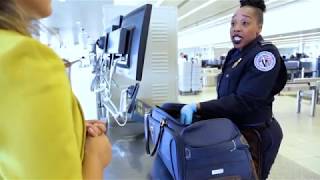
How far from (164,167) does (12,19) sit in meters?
0.89

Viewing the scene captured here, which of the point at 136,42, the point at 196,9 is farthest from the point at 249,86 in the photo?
the point at 196,9

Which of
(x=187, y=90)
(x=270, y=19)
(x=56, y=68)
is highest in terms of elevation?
(x=270, y=19)

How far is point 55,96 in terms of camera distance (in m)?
0.37

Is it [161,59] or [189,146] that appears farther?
[161,59]

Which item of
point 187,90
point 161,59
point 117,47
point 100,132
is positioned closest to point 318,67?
point 187,90

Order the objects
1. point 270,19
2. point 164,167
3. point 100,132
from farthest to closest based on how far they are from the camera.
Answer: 1. point 270,19
2. point 164,167
3. point 100,132

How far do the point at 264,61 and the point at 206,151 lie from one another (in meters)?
0.51

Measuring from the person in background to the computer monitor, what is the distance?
310mm

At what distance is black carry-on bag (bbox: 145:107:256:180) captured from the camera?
3.22 ft

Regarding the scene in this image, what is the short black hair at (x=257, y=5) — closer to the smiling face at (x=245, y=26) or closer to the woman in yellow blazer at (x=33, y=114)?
the smiling face at (x=245, y=26)

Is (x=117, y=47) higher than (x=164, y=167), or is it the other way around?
(x=117, y=47)

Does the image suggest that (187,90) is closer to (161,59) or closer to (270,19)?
(270,19)

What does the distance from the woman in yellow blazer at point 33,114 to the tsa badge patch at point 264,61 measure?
3.37 ft

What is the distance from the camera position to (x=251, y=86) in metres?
1.26
